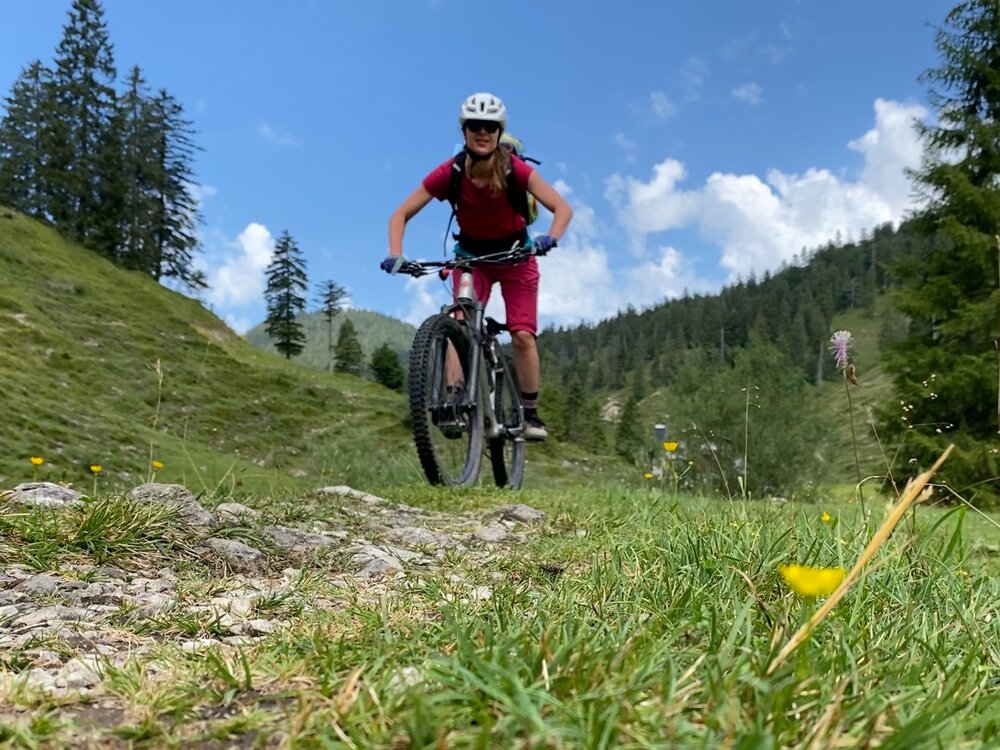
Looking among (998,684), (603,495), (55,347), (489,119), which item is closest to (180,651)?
(998,684)

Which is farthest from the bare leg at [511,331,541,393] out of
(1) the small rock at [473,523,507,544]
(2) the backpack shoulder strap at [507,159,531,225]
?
(1) the small rock at [473,523,507,544]

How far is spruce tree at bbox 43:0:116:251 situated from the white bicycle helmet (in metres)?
48.3

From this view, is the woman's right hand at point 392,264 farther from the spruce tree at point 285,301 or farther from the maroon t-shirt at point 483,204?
the spruce tree at point 285,301

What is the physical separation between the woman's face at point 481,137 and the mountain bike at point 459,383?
30.0 inches

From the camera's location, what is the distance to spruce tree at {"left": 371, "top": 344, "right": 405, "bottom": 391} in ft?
222

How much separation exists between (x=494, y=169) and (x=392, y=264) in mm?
1026

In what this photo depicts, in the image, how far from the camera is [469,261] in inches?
198

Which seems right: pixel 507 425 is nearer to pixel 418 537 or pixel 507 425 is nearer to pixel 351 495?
pixel 351 495

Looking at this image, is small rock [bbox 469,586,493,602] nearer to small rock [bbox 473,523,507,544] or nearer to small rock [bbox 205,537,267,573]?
small rock [bbox 205,537,267,573]

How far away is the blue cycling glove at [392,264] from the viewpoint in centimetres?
475

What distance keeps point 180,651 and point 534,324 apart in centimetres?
448

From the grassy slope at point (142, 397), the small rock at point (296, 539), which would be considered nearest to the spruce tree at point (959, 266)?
the grassy slope at point (142, 397)

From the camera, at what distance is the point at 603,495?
4430mm

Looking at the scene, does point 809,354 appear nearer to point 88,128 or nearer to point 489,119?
point 88,128
